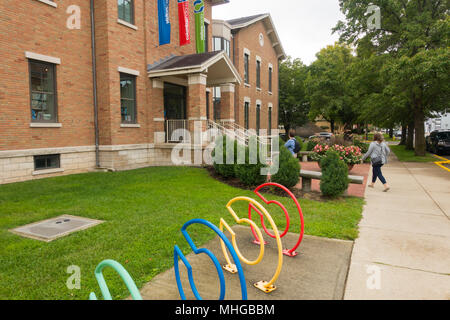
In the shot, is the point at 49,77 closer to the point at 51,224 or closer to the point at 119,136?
the point at 119,136

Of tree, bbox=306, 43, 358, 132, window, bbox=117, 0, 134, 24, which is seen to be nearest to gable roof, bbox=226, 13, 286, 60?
tree, bbox=306, 43, 358, 132

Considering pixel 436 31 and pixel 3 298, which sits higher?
pixel 436 31

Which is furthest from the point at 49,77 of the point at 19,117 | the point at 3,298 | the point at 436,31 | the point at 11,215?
the point at 436,31

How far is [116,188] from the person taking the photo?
28.7 feet

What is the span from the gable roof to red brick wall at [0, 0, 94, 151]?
39.5 feet

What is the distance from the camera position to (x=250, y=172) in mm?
9086

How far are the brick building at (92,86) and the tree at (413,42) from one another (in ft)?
30.6

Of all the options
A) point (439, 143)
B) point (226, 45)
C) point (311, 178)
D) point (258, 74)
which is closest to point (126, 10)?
point (226, 45)

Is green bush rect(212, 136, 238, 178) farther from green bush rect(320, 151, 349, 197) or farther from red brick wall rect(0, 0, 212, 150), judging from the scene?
red brick wall rect(0, 0, 212, 150)

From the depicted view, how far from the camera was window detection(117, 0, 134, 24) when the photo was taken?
41.2ft

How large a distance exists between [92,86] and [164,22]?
4.63 metres

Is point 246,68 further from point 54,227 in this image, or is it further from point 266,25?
point 54,227

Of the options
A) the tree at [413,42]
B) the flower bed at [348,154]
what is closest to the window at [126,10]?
the flower bed at [348,154]

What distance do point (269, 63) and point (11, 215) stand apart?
24228 millimetres
